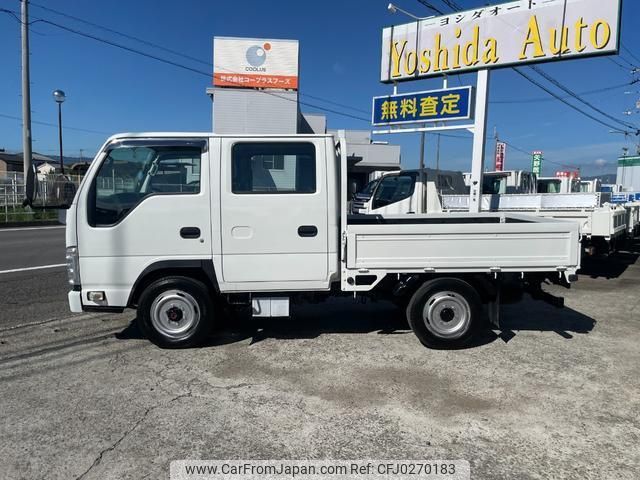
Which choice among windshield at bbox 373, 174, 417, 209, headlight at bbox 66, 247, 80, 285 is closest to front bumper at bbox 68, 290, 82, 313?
headlight at bbox 66, 247, 80, 285

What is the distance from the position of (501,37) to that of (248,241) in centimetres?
844

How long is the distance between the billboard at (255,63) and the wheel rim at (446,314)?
95.3ft

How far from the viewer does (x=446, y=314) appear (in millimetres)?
4773

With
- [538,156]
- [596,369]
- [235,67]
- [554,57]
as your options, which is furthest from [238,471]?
[538,156]

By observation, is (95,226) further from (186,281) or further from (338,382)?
(338,382)

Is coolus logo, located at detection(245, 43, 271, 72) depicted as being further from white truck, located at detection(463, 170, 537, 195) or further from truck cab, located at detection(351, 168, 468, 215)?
truck cab, located at detection(351, 168, 468, 215)

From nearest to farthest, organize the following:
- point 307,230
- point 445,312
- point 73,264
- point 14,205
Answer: point 73,264, point 307,230, point 445,312, point 14,205

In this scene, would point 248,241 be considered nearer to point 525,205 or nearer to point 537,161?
point 525,205

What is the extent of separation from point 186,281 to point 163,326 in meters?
0.55

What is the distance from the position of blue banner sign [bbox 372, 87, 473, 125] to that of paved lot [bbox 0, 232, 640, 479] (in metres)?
5.93

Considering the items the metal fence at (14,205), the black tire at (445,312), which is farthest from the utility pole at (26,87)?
the black tire at (445,312)

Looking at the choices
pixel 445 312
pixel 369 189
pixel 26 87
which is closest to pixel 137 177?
pixel 445 312

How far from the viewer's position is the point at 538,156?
49094 millimetres

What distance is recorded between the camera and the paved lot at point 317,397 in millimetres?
2951
